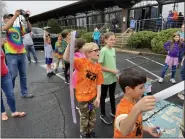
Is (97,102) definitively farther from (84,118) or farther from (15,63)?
(15,63)

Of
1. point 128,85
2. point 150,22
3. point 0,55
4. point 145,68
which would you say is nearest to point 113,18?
point 150,22

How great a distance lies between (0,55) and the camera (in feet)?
10.7

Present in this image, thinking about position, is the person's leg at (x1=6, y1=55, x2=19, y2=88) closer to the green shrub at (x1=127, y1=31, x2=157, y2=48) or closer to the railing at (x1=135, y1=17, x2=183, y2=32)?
the green shrub at (x1=127, y1=31, x2=157, y2=48)

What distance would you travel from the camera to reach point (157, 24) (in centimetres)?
1458

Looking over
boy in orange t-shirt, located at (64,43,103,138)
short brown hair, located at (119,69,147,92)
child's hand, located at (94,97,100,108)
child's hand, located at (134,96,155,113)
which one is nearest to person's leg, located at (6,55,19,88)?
boy in orange t-shirt, located at (64,43,103,138)

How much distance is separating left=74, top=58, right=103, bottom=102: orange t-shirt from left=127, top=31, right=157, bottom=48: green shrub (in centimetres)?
939

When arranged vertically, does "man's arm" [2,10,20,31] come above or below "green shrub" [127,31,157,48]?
above

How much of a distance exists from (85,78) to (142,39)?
9562mm

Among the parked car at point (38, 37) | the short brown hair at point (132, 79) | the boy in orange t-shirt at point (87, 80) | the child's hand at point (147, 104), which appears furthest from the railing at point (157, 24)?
the child's hand at point (147, 104)

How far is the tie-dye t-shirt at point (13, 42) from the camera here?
4.04 metres

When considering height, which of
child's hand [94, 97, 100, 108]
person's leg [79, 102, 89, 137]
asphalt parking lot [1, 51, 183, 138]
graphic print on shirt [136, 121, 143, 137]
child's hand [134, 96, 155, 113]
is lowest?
asphalt parking lot [1, 51, 183, 138]

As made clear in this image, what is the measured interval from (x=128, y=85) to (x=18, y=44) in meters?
3.07

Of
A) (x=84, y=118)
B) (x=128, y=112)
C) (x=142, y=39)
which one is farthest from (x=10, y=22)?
(x=142, y=39)

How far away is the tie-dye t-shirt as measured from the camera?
4.04 meters
